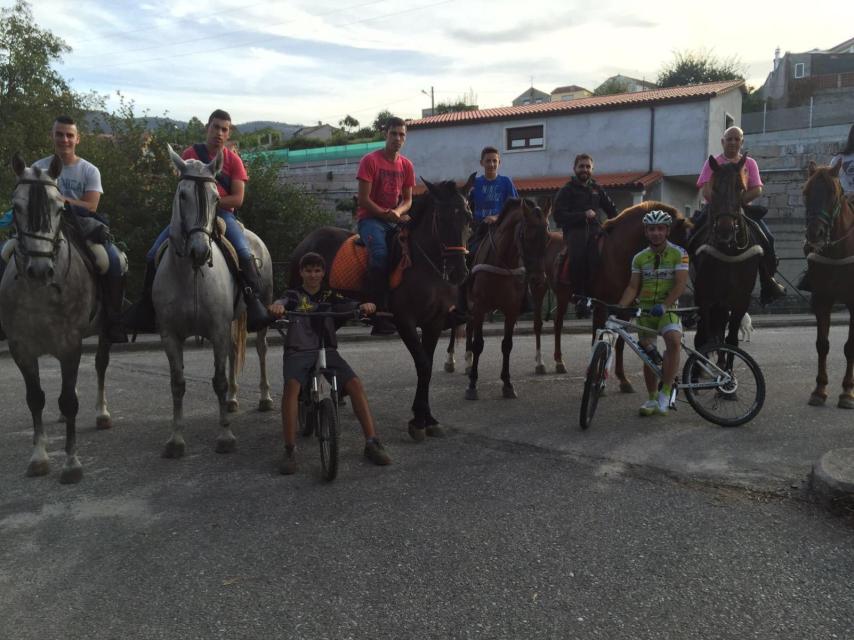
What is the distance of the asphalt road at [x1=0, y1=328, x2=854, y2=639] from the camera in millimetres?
3266

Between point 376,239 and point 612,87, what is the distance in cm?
6242

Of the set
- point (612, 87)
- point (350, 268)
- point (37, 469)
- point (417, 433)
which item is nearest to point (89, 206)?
point (37, 469)

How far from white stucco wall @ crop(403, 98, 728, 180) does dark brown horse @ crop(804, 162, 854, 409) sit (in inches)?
796

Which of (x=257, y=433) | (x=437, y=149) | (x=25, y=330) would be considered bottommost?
(x=257, y=433)

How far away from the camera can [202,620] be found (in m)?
3.27

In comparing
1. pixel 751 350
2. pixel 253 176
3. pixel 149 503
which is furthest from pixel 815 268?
pixel 253 176

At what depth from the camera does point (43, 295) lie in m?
5.33

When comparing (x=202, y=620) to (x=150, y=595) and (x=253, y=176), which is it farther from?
(x=253, y=176)

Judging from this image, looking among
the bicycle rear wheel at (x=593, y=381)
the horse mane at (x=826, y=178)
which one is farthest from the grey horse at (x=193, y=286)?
the horse mane at (x=826, y=178)

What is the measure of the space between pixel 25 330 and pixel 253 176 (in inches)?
615

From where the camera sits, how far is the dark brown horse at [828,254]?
727cm

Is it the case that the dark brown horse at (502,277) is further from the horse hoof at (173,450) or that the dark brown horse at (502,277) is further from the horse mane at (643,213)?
the horse hoof at (173,450)

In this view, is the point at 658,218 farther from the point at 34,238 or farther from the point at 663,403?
the point at 34,238

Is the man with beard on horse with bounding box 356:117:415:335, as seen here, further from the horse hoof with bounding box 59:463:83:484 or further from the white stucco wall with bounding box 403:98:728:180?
the white stucco wall with bounding box 403:98:728:180
